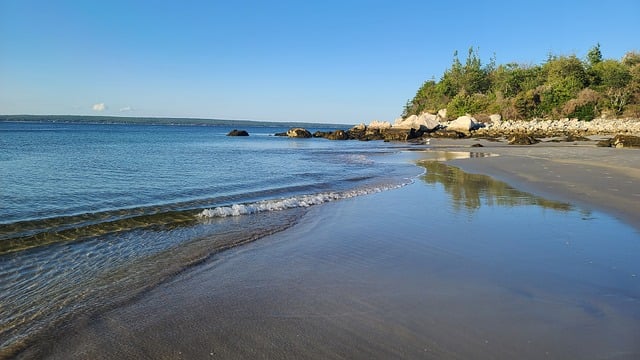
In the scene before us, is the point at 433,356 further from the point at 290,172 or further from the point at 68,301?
the point at 290,172

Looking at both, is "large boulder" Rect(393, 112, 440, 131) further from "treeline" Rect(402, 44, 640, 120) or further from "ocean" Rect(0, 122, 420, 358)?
Result: "ocean" Rect(0, 122, 420, 358)

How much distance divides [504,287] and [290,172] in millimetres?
14494

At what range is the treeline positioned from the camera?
55.7 meters

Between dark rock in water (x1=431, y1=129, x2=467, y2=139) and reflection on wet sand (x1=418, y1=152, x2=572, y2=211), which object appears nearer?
reflection on wet sand (x1=418, y1=152, x2=572, y2=211)

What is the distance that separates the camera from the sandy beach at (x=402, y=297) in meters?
3.53

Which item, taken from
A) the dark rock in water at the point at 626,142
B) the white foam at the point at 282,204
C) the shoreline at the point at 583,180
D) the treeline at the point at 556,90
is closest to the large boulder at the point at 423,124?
the treeline at the point at 556,90

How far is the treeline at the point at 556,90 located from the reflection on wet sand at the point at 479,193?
49.5m

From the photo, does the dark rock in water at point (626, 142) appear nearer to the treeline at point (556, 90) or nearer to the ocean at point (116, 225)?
the ocean at point (116, 225)

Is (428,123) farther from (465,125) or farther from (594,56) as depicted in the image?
(594,56)

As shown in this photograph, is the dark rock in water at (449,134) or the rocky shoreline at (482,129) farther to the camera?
the dark rock in water at (449,134)

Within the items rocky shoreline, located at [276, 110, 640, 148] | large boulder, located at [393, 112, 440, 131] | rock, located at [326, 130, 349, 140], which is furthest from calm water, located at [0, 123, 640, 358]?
rock, located at [326, 130, 349, 140]

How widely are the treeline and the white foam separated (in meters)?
54.5

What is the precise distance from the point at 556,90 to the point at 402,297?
67.7 m

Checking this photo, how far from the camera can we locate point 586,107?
56.9 meters
